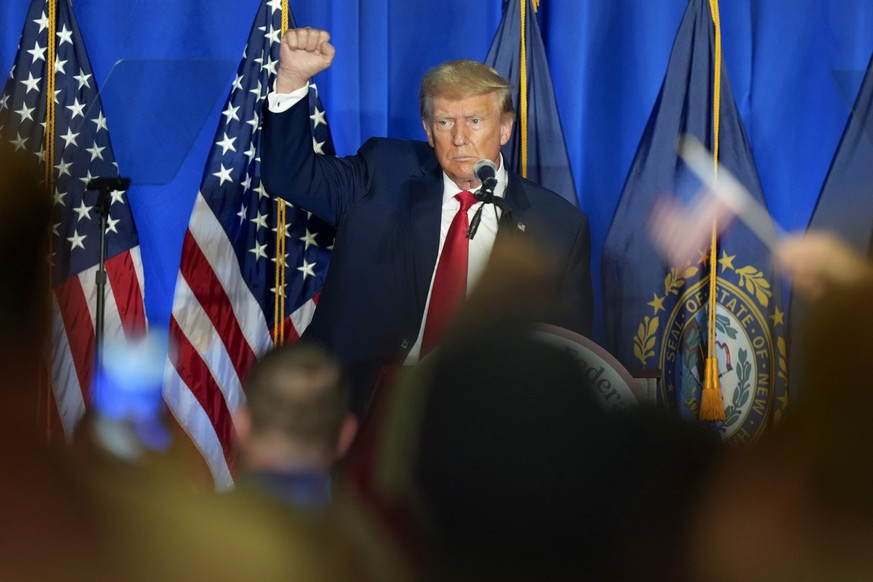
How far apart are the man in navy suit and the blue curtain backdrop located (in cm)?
77

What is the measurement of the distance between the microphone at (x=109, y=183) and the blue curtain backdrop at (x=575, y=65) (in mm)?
710

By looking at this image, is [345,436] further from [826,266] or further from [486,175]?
[486,175]

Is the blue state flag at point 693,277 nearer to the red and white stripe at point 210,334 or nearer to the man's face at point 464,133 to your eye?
the man's face at point 464,133

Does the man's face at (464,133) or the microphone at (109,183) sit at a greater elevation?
the man's face at (464,133)

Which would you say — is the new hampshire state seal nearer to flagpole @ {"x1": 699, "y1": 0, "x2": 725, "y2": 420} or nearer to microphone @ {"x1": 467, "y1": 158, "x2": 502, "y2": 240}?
flagpole @ {"x1": 699, "y1": 0, "x2": 725, "y2": 420}

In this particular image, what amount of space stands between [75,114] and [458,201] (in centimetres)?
185

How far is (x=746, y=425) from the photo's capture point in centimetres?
455

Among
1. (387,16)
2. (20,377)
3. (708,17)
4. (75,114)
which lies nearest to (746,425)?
(708,17)

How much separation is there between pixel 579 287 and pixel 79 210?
2.11 metres

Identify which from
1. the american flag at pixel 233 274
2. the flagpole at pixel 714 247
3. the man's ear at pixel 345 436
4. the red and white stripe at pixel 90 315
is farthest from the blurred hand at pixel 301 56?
the man's ear at pixel 345 436

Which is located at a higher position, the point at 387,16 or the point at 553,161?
the point at 387,16

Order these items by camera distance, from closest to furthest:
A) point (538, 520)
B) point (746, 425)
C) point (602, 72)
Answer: point (538, 520)
point (746, 425)
point (602, 72)

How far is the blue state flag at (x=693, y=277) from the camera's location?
462 centimetres

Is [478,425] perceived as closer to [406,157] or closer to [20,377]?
[20,377]
